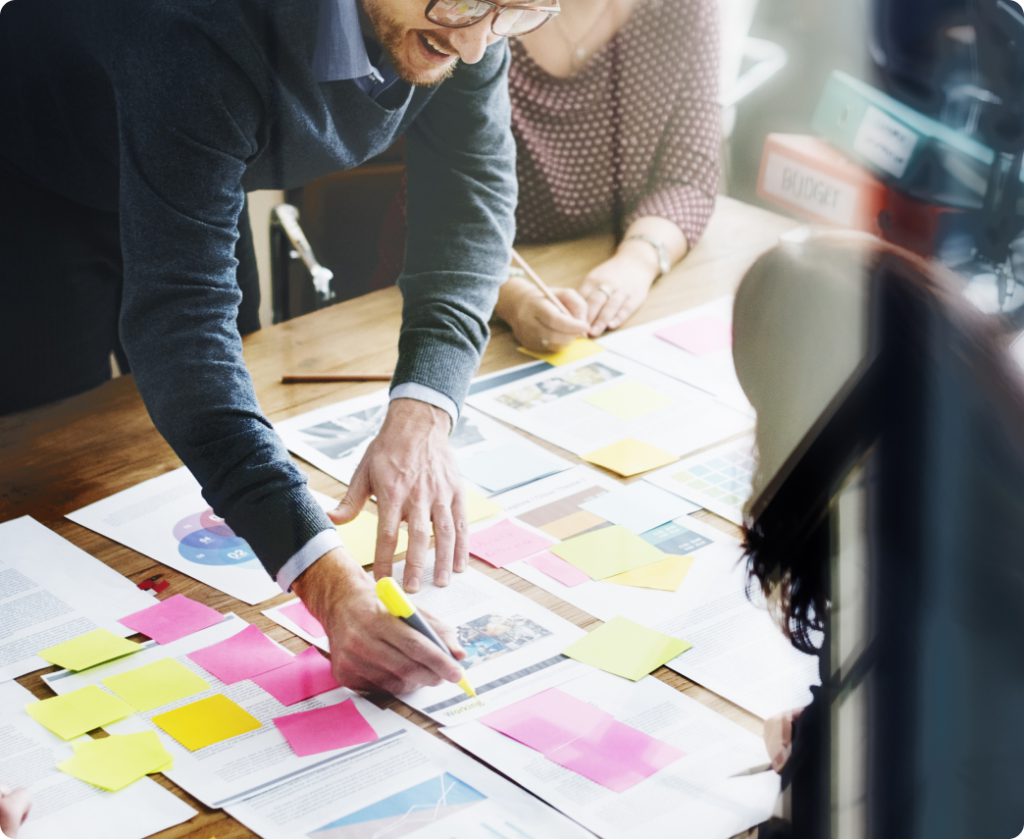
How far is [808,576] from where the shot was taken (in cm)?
84

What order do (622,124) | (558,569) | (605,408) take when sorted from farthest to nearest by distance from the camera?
(622,124) → (605,408) → (558,569)

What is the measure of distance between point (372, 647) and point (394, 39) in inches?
20.9

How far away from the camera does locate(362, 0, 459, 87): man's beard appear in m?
1.10

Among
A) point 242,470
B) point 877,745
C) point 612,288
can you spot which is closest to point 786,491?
point 877,745

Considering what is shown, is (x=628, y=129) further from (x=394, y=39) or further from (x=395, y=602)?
(x=395, y=602)

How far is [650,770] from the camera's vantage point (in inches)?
34.6

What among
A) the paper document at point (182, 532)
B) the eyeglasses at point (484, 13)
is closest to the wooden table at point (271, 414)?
the paper document at point (182, 532)

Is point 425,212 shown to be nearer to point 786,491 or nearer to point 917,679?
point 786,491

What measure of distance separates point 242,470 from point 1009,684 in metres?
0.58

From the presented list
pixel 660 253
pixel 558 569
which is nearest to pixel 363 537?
pixel 558 569

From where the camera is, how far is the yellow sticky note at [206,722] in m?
0.90

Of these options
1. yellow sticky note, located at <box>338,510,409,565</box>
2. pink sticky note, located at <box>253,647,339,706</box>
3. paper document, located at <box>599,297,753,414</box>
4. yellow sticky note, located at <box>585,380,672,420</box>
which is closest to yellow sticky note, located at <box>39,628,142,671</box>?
pink sticky note, located at <box>253,647,339,706</box>

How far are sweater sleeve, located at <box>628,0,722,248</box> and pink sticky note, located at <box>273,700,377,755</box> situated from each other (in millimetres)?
979

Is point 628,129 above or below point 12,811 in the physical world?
above
